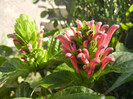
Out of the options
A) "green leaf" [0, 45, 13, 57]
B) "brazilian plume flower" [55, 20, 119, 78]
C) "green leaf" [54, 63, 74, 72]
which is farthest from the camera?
"green leaf" [0, 45, 13, 57]

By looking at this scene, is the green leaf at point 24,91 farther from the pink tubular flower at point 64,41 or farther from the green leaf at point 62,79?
the pink tubular flower at point 64,41

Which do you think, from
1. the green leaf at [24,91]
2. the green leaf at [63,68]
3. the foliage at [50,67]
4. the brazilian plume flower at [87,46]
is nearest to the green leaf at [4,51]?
the foliage at [50,67]

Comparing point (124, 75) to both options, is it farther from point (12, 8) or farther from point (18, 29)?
point (12, 8)

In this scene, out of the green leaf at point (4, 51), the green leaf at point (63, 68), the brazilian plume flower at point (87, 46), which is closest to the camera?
the brazilian plume flower at point (87, 46)

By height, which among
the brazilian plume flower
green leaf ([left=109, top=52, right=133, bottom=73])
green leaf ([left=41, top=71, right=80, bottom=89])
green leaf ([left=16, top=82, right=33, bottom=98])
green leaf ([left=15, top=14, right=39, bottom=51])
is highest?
green leaf ([left=15, top=14, right=39, bottom=51])

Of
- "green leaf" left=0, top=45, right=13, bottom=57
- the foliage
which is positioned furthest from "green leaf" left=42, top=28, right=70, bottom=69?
"green leaf" left=0, top=45, right=13, bottom=57

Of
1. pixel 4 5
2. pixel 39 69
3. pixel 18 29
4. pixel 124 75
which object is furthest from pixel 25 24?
pixel 4 5

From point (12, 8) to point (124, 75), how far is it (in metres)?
1.97

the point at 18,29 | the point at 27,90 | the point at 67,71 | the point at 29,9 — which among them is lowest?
the point at 27,90

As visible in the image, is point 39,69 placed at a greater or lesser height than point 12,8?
lesser

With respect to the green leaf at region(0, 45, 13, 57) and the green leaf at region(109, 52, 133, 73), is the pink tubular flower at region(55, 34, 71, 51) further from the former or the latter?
the green leaf at region(0, 45, 13, 57)

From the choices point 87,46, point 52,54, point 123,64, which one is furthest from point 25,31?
point 123,64

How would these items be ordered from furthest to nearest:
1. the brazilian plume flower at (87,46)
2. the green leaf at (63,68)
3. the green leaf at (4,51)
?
1. the green leaf at (4,51)
2. the green leaf at (63,68)
3. the brazilian plume flower at (87,46)

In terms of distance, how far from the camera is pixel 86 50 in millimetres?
375
